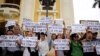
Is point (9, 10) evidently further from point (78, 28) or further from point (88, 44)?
point (88, 44)

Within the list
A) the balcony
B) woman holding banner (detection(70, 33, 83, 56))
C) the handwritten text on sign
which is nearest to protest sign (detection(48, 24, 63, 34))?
the handwritten text on sign

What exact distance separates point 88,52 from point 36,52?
4.43ft

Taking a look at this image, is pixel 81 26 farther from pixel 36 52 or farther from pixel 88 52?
pixel 36 52

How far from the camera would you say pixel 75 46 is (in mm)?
7902

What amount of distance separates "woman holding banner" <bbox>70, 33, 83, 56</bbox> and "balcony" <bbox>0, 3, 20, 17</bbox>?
47.7 ft

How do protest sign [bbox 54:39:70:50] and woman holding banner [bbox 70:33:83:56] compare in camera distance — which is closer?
woman holding banner [bbox 70:33:83:56]

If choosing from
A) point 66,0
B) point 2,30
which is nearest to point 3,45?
point 2,30

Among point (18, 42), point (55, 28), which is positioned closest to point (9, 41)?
point (18, 42)

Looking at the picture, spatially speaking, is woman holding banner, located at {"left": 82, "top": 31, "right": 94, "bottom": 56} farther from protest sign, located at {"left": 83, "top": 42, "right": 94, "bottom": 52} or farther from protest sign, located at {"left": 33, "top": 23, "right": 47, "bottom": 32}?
protest sign, located at {"left": 33, "top": 23, "right": 47, "bottom": 32}

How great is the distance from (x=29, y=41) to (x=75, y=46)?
120 centimetres

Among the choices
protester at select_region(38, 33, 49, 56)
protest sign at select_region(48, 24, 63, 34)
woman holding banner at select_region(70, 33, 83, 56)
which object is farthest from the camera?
protest sign at select_region(48, 24, 63, 34)

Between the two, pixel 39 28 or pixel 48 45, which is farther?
pixel 39 28

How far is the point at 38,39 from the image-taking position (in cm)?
841

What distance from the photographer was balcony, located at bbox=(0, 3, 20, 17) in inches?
871
